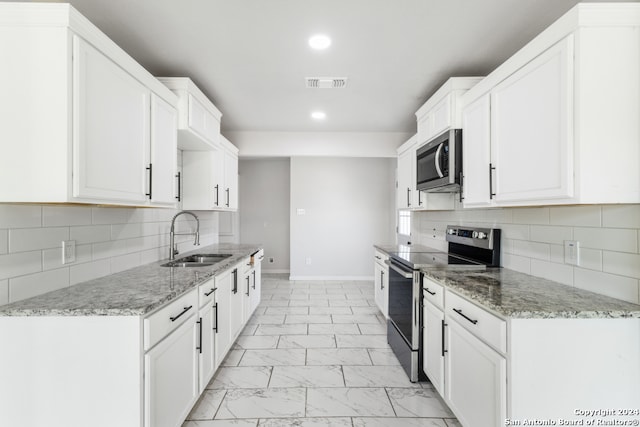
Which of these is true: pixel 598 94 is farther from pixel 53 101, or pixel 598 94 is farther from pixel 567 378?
pixel 53 101

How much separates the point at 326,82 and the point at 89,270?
7.65ft

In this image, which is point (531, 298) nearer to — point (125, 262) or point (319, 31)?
point (319, 31)

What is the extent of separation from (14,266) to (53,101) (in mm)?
766

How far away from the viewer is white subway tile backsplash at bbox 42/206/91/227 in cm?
161

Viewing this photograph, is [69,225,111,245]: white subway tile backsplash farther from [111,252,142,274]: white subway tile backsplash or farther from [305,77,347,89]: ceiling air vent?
[305,77,347,89]: ceiling air vent

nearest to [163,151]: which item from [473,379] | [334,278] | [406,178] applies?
[473,379]

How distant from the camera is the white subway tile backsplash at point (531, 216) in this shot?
6.39ft

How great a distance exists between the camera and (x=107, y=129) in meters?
1.57

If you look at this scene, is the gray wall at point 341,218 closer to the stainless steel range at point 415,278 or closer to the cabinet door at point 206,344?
the stainless steel range at point 415,278

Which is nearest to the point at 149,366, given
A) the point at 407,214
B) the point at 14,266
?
the point at 14,266

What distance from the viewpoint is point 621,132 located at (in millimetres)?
1350

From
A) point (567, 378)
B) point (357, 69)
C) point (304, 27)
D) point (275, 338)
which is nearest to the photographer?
point (567, 378)

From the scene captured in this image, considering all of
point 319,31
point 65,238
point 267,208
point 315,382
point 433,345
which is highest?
point 319,31

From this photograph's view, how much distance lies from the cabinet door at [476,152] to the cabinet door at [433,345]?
2.65 ft
